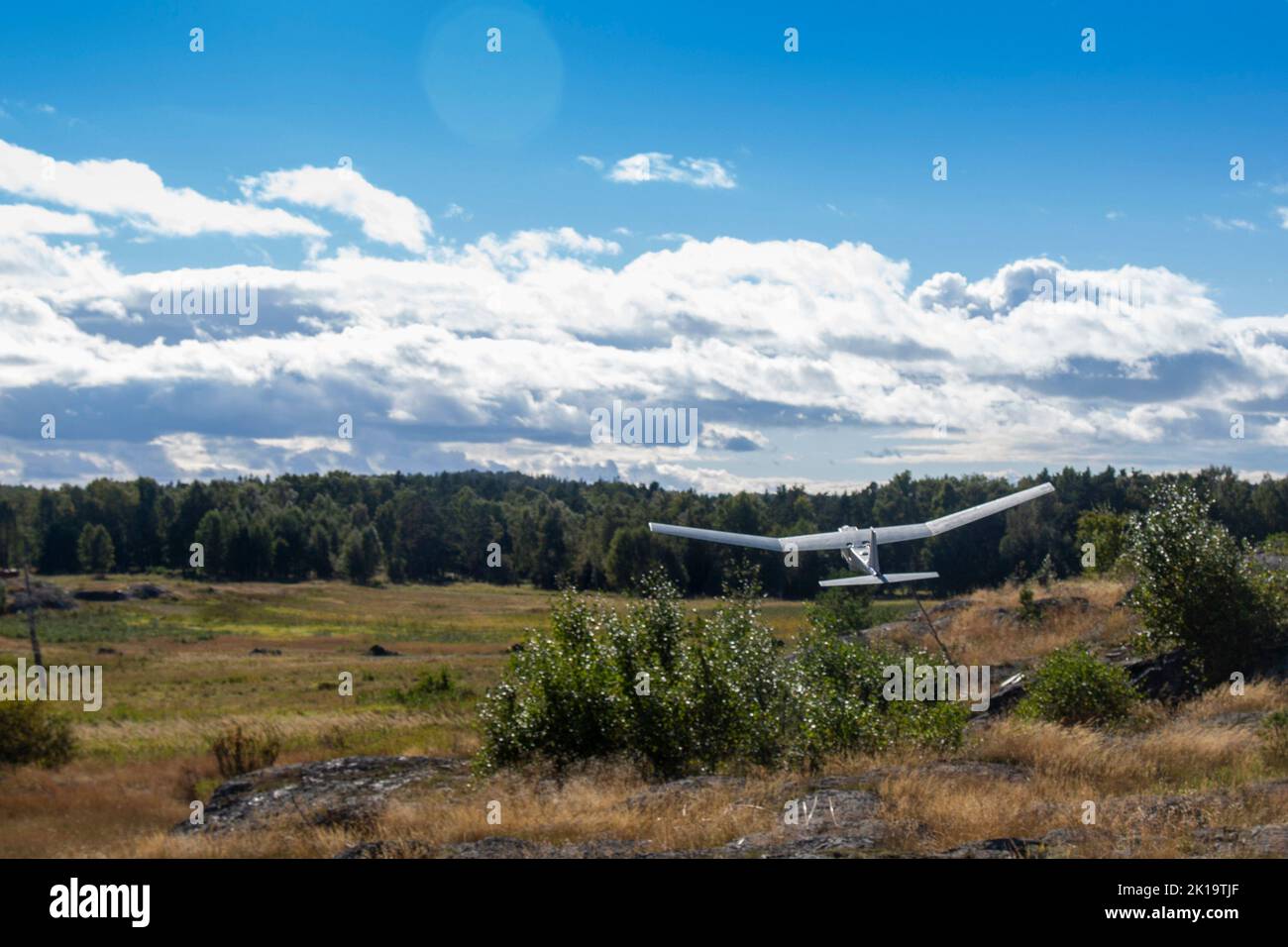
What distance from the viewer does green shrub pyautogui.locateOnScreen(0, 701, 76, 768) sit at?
39188 millimetres

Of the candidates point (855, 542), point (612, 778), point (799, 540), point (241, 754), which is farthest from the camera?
point (241, 754)

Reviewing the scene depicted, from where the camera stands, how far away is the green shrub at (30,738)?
39188 millimetres

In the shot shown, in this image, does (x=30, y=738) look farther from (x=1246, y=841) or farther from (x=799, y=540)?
(x=1246, y=841)

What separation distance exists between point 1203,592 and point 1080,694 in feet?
29.0

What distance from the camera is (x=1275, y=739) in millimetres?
23281

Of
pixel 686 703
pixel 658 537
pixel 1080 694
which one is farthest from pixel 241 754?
pixel 658 537

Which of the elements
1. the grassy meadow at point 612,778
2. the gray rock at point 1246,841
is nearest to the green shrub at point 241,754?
the grassy meadow at point 612,778

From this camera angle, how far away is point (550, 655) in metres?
30.2

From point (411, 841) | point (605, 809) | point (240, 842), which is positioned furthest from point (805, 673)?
point (240, 842)

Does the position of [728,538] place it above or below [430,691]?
above

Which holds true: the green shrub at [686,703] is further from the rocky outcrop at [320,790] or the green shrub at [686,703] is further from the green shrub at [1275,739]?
the green shrub at [1275,739]

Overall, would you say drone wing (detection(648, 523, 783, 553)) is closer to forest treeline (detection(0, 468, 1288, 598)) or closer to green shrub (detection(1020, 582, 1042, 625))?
green shrub (detection(1020, 582, 1042, 625))

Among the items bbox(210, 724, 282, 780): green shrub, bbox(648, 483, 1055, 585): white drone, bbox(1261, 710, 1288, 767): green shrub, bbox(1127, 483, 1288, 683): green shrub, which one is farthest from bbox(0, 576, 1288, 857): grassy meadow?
bbox(648, 483, 1055, 585): white drone
